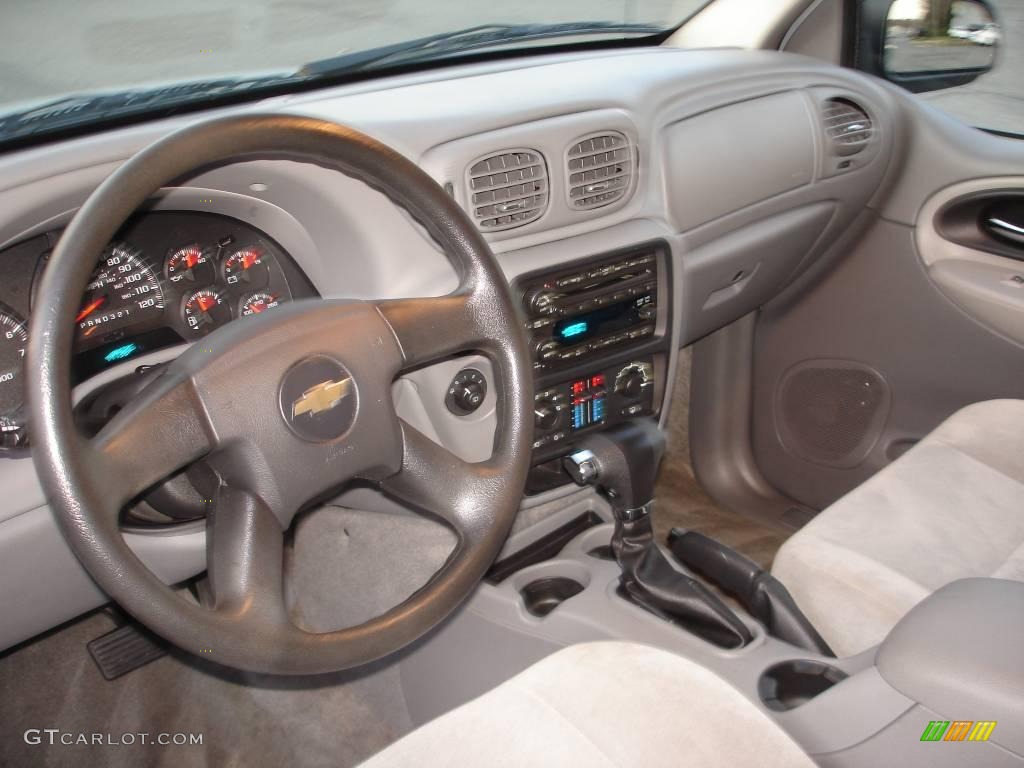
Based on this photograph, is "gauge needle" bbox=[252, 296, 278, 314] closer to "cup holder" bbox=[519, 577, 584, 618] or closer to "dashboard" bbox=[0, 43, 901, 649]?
"dashboard" bbox=[0, 43, 901, 649]

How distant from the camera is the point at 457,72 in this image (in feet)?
6.59

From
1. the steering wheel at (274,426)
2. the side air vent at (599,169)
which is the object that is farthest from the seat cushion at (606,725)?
the side air vent at (599,169)

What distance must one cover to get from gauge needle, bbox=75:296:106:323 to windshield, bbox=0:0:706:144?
27 centimetres

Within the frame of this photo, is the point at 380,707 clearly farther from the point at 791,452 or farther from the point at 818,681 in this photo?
the point at 791,452

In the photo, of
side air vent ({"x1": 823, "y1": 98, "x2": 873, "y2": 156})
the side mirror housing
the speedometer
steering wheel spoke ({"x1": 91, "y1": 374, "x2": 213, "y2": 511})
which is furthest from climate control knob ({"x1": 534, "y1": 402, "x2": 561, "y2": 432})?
the side mirror housing

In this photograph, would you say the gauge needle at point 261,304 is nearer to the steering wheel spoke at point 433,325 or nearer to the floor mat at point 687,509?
the steering wheel spoke at point 433,325

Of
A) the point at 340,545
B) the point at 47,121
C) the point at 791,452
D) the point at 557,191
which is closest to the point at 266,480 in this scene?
the point at 47,121

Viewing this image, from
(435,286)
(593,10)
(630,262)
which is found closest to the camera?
(435,286)

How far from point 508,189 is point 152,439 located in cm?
85

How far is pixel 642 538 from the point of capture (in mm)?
1705

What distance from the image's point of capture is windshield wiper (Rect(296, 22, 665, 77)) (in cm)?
191

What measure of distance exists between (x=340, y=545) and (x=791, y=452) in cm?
128

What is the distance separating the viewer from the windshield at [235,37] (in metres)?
1.56

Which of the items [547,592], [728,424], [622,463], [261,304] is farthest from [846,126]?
[261,304]
